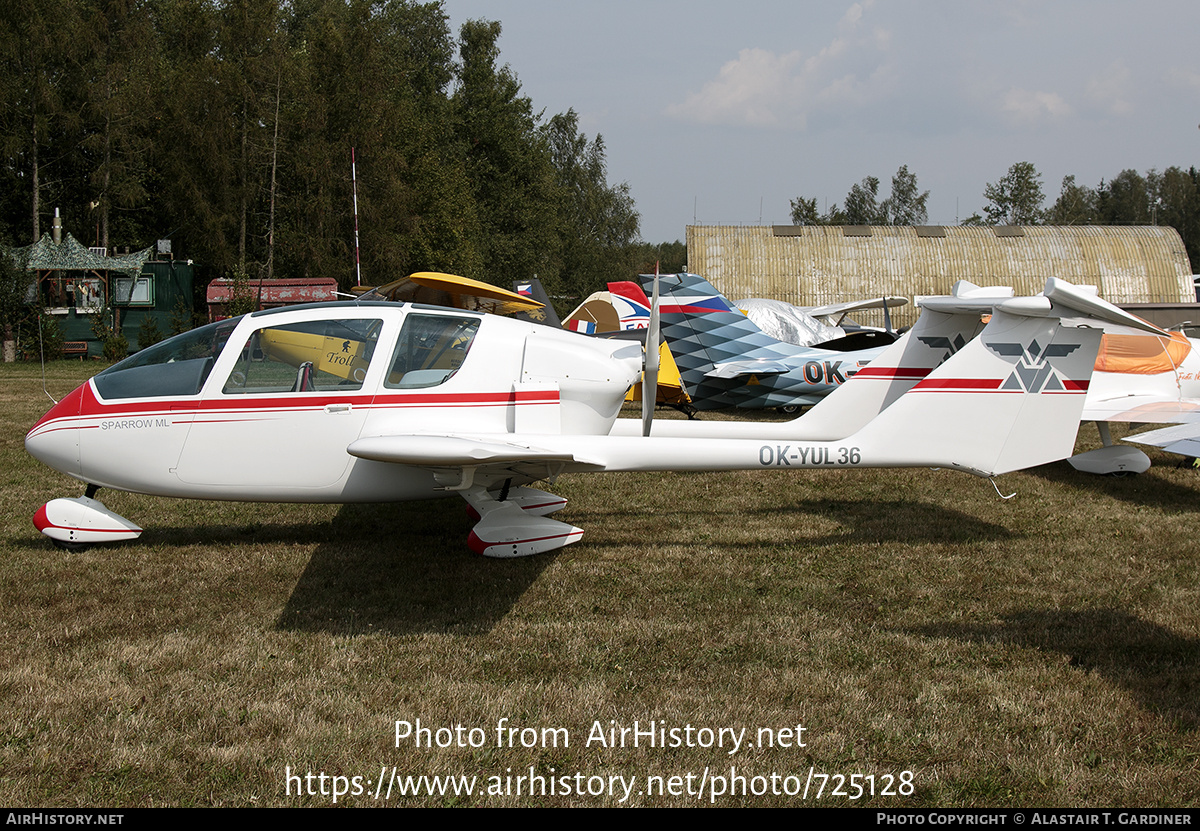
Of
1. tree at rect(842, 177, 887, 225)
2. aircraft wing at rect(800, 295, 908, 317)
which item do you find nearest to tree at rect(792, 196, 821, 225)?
tree at rect(842, 177, 887, 225)

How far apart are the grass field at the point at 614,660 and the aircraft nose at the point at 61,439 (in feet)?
2.30

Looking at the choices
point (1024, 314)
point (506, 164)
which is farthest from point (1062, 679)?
point (506, 164)

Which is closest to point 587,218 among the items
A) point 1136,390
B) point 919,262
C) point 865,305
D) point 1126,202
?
point 919,262

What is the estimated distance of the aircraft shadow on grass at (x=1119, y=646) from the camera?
3.93 metres

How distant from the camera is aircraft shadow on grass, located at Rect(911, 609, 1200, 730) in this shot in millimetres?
3928

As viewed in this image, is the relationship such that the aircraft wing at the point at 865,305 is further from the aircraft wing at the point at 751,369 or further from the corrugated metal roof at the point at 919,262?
the corrugated metal roof at the point at 919,262

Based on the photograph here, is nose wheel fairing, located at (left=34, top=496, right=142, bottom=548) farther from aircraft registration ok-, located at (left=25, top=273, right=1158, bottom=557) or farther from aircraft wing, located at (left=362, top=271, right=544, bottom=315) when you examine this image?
aircraft wing, located at (left=362, top=271, right=544, bottom=315)

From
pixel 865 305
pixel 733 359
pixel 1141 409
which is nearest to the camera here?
pixel 1141 409

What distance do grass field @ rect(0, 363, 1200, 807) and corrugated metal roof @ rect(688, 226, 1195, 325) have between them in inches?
995

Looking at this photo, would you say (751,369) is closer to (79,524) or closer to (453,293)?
(453,293)

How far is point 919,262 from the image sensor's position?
3219cm

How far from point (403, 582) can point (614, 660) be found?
6.26 feet

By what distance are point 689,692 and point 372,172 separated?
31464 mm

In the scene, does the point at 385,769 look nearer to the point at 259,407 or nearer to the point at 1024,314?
the point at 259,407
